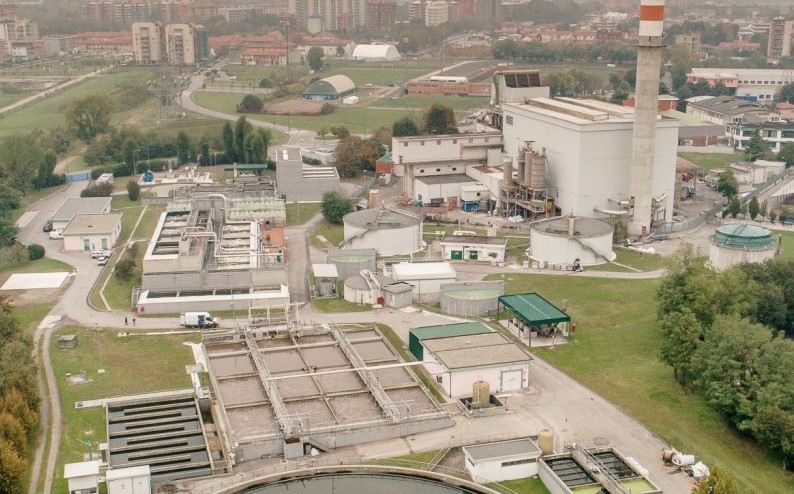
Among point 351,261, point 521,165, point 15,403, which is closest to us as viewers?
point 15,403

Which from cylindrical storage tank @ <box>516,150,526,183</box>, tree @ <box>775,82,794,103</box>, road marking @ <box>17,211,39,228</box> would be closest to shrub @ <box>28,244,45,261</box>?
road marking @ <box>17,211,39,228</box>

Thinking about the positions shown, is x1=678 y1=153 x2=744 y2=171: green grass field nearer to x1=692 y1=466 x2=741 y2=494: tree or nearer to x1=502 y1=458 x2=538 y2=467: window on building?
x1=502 y1=458 x2=538 y2=467: window on building

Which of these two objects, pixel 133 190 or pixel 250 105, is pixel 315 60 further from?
pixel 133 190

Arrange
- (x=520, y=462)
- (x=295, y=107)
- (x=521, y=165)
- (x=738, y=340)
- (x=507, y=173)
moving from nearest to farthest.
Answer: (x=520, y=462), (x=738, y=340), (x=521, y=165), (x=507, y=173), (x=295, y=107)

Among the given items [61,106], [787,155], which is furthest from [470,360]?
[61,106]

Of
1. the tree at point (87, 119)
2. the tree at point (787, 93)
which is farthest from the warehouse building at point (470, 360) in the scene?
the tree at point (787, 93)

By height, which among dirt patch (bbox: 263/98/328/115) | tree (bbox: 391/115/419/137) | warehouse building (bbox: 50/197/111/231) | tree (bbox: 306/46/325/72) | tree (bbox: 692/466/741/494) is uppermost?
tree (bbox: 306/46/325/72)
